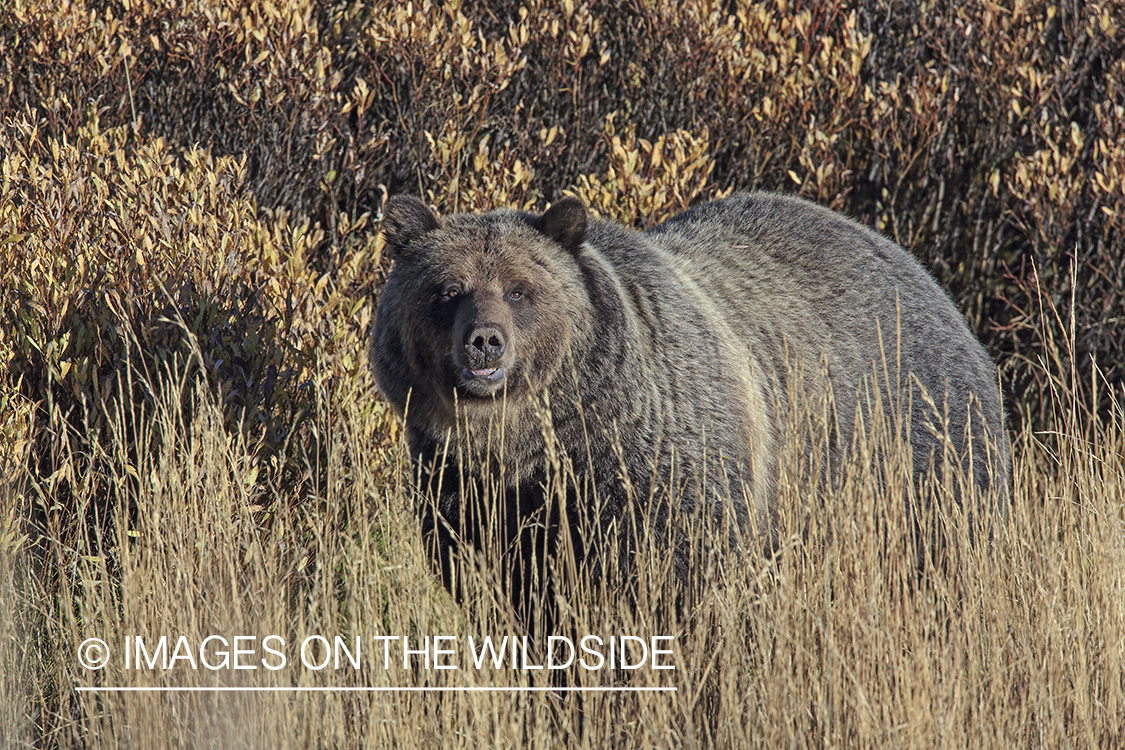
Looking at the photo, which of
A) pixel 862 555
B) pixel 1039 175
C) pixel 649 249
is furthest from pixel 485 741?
pixel 1039 175

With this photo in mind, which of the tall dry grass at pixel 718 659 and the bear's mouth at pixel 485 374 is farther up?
the bear's mouth at pixel 485 374

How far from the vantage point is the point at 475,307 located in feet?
12.6

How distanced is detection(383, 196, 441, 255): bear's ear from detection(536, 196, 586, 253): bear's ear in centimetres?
42

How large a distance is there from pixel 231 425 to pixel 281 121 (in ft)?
7.50

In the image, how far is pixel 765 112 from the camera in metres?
6.71

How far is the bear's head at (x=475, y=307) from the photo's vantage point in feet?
12.5

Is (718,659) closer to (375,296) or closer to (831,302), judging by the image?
(831,302)

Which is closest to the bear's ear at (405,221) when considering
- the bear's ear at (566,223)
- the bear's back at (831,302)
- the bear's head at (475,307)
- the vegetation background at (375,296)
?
the bear's head at (475,307)

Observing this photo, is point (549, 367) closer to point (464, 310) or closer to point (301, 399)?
point (464, 310)

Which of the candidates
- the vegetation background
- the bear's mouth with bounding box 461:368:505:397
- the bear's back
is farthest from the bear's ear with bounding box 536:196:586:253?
the vegetation background

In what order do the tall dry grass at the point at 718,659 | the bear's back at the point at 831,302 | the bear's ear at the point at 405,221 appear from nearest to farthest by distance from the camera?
the tall dry grass at the point at 718,659 → the bear's ear at the point at 405,221 → the bear's back at the point at 831,302

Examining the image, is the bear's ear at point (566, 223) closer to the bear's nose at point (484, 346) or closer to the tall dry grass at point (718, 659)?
the bear's nose at point (484, 346)

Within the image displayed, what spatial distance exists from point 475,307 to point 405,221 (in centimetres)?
59

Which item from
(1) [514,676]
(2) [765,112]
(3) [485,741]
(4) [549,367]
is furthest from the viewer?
(2) [765,112]
